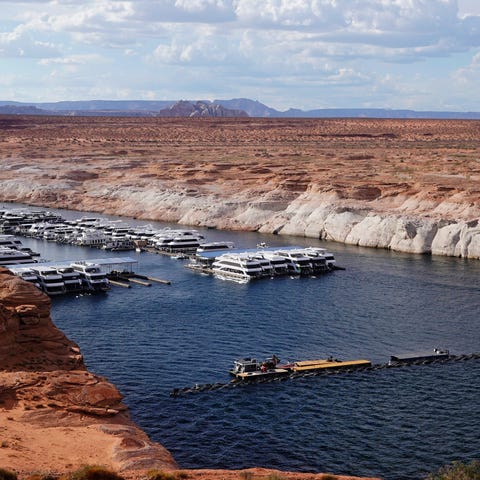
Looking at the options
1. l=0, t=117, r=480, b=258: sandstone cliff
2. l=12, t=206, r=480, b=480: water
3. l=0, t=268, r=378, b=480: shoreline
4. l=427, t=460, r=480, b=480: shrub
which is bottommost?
l=12, t=206, r=480, b=480: water

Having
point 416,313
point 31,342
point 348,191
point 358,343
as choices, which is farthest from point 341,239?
point 31,342

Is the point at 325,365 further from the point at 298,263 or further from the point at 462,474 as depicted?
the point at 298,263

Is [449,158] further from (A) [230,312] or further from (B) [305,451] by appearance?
(B) [305,451]

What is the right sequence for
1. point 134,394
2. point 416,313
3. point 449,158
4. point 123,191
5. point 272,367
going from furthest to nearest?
point 449,158, point 123,191, point 416,313, point 272,367, point 134,394

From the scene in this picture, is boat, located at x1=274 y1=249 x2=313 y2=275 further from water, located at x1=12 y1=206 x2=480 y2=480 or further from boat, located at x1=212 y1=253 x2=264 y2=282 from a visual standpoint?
boat, located at x1=212 y1=253 x2=264 y2=282

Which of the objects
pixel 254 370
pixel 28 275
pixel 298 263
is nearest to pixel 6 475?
pixel 254 370

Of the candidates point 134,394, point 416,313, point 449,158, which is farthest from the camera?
point 449,158

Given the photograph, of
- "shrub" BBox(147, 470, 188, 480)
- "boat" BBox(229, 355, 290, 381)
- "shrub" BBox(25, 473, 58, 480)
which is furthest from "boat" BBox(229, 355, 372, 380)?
"shrub" BBox(25, 473, 58, 480)
